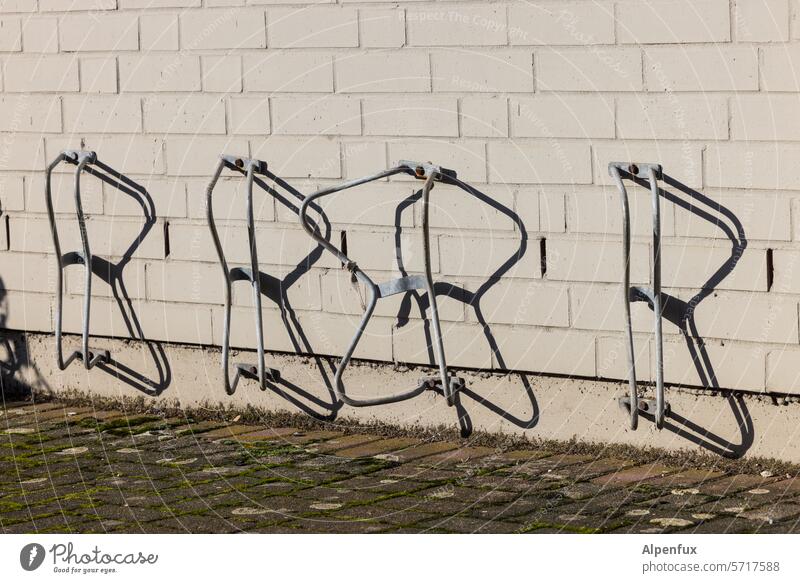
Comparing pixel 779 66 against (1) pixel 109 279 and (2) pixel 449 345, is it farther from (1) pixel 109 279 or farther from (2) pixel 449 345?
(1) pixel 109 279

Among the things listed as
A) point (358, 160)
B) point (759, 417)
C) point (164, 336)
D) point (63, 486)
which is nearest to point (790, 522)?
point (759, 417)

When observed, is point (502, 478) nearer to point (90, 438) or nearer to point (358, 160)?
point (358, 160)

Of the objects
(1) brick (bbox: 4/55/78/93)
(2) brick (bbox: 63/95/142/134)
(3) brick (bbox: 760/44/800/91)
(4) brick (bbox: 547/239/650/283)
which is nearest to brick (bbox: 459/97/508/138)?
(4) brick (bbox: 547/239/650/283)

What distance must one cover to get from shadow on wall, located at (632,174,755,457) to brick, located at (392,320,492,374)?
2.51ft

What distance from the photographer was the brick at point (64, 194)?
690 cm

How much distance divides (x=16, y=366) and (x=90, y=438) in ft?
3.70

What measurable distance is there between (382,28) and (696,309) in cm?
172

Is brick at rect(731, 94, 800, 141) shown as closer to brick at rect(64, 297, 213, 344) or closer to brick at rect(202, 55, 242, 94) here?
brick at rect(202, 55, 242, 94)

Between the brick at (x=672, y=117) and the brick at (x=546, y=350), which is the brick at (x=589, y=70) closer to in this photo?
the brick at (x=672, y=117)

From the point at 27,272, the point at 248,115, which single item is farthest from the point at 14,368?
the point at 248,115

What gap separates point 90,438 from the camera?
648 cm

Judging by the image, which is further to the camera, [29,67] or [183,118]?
[29,67]

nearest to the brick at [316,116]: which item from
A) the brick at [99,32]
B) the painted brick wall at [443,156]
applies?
the painted brick wall at [443,156]

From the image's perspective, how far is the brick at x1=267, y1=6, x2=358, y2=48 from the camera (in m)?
6.08
